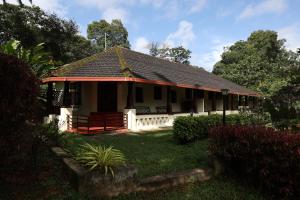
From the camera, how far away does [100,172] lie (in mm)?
5691

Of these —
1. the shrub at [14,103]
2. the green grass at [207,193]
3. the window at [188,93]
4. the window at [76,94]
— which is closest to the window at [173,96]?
the window at [188,93]

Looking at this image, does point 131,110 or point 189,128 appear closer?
point 189,128

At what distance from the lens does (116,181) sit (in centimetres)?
574

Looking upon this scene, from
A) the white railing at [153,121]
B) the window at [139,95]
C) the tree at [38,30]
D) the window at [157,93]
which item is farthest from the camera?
the tree at [38,30]

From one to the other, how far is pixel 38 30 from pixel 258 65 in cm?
3177

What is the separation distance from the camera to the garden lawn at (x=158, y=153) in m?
7.70

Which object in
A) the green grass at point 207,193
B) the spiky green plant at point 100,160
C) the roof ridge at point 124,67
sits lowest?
the green grass at point 207,193

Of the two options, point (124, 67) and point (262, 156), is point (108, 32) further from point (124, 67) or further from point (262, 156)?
point (262, 156)

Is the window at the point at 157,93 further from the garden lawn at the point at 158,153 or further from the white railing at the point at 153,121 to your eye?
the garden lawn at the point at 158,153

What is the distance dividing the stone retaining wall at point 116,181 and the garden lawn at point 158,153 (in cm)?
70

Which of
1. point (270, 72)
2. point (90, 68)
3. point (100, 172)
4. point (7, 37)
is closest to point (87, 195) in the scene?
point (100, 172)

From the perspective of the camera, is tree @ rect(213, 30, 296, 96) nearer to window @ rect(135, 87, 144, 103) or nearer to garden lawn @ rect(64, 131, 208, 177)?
window @ rect(135, 87, 144, 103)

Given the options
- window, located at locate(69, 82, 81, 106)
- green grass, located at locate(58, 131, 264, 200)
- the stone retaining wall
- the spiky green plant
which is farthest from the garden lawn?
window, located at locate(69, 82, 81, 106)

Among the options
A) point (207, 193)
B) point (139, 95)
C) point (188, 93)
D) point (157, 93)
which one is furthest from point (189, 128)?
point (188, 93)
